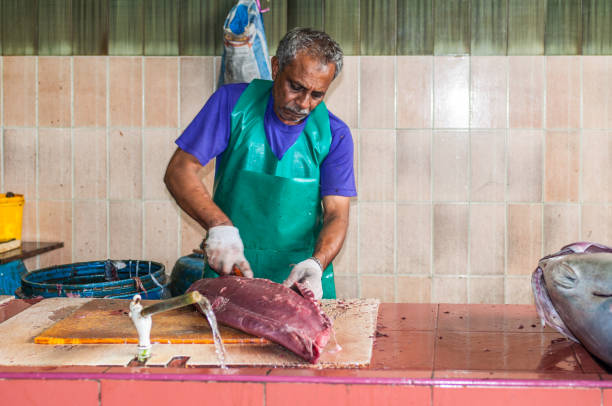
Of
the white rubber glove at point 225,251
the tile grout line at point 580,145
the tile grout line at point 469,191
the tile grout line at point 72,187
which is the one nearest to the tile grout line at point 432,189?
the tile grout line at point 469,191

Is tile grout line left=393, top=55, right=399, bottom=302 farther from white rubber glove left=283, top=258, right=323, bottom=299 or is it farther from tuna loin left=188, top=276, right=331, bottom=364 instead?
tuna loin left=188, top=276, right=331, bottom=364

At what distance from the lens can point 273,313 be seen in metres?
1.76

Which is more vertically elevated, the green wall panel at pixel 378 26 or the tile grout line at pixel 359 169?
the green wall panel at pixel 378 26

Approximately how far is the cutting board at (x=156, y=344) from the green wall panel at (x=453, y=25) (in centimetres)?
233

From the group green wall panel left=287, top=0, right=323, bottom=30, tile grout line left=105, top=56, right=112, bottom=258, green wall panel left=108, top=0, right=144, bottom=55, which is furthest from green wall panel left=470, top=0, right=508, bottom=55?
tile grout line left=105, top=56, right=112, bottom=258

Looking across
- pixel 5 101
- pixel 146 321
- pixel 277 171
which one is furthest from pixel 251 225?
pixel 5 101

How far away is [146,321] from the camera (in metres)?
1.60

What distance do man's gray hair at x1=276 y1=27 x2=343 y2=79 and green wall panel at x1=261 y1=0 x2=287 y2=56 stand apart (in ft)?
5.42

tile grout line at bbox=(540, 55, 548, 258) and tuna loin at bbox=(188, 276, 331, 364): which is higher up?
tile grout line at bbox=(540, 55, 548, 258)

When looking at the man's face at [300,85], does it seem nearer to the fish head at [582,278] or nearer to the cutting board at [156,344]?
the cutting board at [156,344]

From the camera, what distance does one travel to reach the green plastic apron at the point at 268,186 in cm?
255

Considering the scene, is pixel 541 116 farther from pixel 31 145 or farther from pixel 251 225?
pixel 31 145

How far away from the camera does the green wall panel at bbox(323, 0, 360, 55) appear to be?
12.8ft

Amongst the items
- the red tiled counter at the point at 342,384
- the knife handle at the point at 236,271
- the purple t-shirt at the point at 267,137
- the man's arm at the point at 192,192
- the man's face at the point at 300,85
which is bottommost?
the red tiled counter at the point at 342,384
